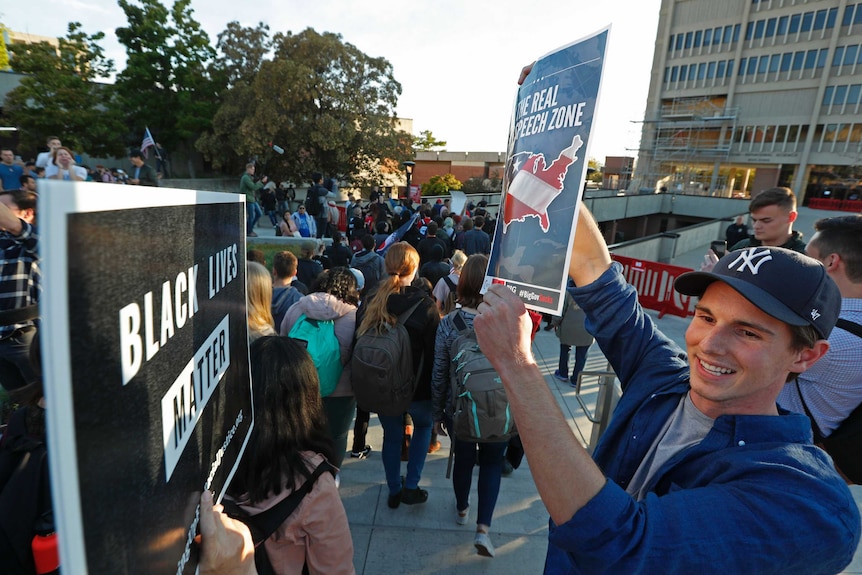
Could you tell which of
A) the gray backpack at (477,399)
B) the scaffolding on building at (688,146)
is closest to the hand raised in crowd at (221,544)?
the gray backpack at (477,399)

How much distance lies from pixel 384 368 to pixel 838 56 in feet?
178

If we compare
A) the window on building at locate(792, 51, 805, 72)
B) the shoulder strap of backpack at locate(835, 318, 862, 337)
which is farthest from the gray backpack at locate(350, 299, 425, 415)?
the window on building at locate(792, 51, 805, 72)

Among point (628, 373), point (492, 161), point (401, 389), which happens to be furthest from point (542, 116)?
point (492, 161)

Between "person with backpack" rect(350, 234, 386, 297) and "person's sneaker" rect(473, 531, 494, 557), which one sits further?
"person with backpack" rect(350, 234, 386, 297)

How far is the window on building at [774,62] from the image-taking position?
135 ft

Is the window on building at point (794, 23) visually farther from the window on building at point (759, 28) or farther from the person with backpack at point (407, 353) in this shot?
the person with backpack at point (407, 353)

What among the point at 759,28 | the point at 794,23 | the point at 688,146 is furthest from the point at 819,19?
the point at 688,146

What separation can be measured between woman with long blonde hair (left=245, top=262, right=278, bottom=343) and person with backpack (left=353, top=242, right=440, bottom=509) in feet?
2.11

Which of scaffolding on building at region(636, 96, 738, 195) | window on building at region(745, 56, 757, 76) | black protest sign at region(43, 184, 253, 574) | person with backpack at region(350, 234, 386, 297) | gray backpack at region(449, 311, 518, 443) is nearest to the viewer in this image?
black protest sign at region(43, 184, 253, 574)

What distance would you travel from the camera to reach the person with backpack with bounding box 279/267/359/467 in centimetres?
322

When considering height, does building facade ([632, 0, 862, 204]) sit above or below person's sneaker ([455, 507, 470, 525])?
above

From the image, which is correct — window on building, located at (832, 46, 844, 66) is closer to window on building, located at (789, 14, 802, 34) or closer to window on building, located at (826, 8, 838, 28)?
window on building, located at (826, 8, 838, 28)

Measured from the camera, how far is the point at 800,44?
39.9m

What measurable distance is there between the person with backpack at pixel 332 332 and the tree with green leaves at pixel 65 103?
2793 centimetres
